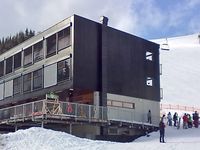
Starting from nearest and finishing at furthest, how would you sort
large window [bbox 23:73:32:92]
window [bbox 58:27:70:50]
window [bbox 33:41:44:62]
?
1. window [bbox 58:27:70:50]
2. window [bbox 33:41:44:62]
3. large window [bbox 23:73:32:92]

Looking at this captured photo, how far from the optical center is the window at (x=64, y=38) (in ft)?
112

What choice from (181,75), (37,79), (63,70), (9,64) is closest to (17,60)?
(9,64)

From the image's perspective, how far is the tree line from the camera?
70887 millimetres

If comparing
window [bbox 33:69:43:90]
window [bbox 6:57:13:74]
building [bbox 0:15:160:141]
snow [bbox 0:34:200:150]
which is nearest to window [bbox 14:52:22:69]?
building [bbox 0:15:160:141]

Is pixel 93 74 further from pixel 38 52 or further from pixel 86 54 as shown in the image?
pixel 38 52

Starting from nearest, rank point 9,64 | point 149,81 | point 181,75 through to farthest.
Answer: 1. point 149,81
2. point 9,64
3. point 181,75

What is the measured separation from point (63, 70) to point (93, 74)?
234 centimetres

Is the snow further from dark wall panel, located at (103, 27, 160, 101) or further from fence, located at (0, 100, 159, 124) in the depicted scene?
dark wall panel, located at (103, 27, 160, 101)

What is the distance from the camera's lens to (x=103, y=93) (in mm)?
34156

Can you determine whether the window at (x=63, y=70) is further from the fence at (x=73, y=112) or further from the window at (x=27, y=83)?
the window at (x=27, y=83)

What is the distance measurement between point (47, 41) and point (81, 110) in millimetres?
8603

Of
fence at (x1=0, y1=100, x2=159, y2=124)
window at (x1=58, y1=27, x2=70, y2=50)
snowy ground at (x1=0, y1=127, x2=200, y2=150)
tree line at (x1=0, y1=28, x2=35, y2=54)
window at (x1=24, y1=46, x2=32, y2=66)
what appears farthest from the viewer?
tree line at (x1=0, y1=28, x2=35, y2=54)

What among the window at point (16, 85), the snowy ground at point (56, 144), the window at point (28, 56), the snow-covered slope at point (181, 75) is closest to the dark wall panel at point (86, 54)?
the window at point (28, 56)

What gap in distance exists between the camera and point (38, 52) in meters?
38.4
